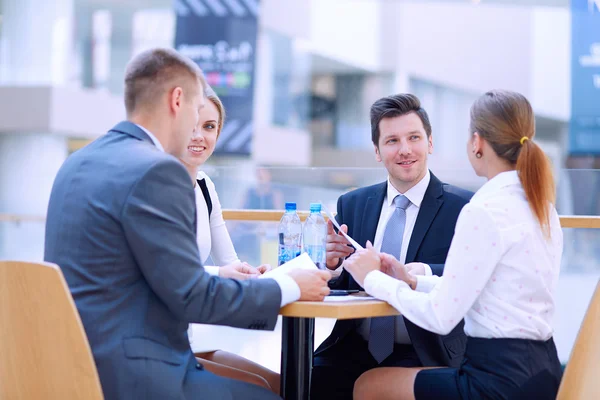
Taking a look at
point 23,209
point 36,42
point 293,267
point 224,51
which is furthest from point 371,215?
point 36,42

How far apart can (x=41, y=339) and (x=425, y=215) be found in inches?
55.3

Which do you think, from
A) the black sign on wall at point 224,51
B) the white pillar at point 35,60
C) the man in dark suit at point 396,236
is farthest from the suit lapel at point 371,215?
the white pillar at point 35,60

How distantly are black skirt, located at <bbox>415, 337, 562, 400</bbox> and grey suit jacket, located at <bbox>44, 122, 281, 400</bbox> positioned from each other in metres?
0.65

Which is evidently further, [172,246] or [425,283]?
[425,283]

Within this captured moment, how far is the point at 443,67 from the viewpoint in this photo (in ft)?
60.0

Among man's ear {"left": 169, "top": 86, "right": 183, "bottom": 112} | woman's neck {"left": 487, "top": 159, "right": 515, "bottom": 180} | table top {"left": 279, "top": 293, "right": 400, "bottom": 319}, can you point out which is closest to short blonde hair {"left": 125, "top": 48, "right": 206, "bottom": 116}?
man's ear {"left": 169, "top": 86, "right": 183, "bottom": 112}

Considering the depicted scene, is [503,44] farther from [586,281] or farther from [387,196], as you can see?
[387,196]

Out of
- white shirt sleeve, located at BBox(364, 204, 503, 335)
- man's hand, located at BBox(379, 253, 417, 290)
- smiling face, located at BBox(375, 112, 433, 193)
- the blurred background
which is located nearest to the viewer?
white shirt sleeve, located at BBox(364, 204, 503, 335)

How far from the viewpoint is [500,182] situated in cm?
199

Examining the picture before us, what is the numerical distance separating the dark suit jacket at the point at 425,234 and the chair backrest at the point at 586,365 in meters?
0.60

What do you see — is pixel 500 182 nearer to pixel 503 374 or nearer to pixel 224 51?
pixel 503 374

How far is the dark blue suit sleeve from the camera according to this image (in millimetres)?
1703

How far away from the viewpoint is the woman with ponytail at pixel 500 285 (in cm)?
186

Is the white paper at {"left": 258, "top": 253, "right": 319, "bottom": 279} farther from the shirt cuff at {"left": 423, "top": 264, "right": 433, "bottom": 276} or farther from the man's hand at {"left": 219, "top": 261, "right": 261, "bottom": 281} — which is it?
the shirt cuff at {"left": 423, "top": 264, "right": 433, "bottom": 276}
